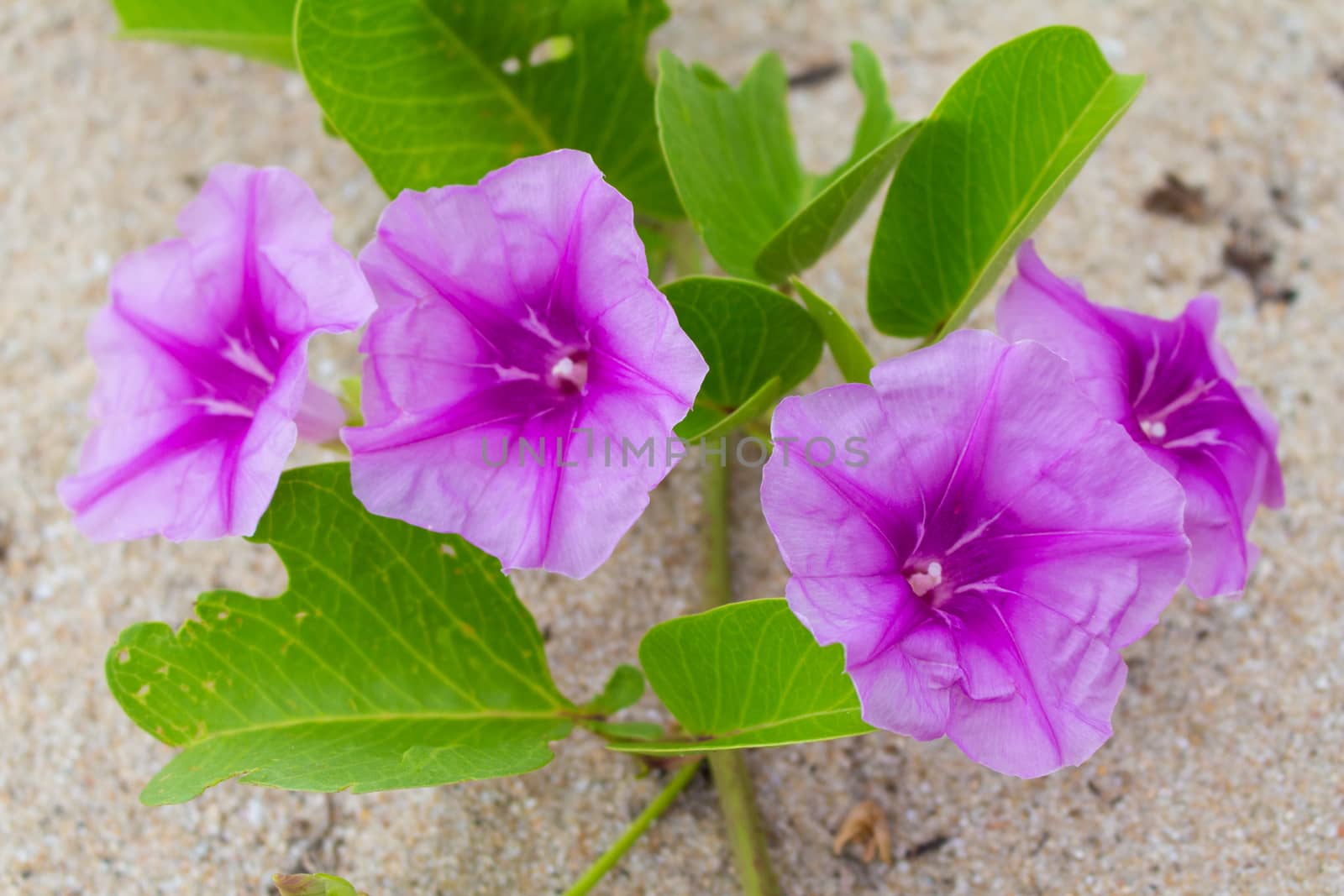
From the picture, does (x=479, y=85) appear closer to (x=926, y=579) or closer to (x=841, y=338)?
(x=841, y=338)

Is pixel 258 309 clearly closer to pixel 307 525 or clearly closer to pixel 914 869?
pixel 307 525

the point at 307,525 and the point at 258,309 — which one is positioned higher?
the point at 258,309

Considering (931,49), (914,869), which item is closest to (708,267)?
(931,49)

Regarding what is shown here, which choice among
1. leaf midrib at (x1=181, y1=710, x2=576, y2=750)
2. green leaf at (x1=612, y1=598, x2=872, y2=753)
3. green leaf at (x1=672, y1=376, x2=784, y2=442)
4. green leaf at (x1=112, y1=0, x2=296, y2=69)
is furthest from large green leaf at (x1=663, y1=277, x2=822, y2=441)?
green leaf at (x1=112, y1=0, x2=296, y2=69)

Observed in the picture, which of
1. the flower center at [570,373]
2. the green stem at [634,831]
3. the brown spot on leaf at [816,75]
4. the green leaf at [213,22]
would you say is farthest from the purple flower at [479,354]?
the brown spot on leaf at [816,75]

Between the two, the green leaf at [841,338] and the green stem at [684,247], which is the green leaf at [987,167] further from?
the green stem at [684,247]

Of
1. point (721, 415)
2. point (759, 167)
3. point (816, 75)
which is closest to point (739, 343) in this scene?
point (721, 415)
